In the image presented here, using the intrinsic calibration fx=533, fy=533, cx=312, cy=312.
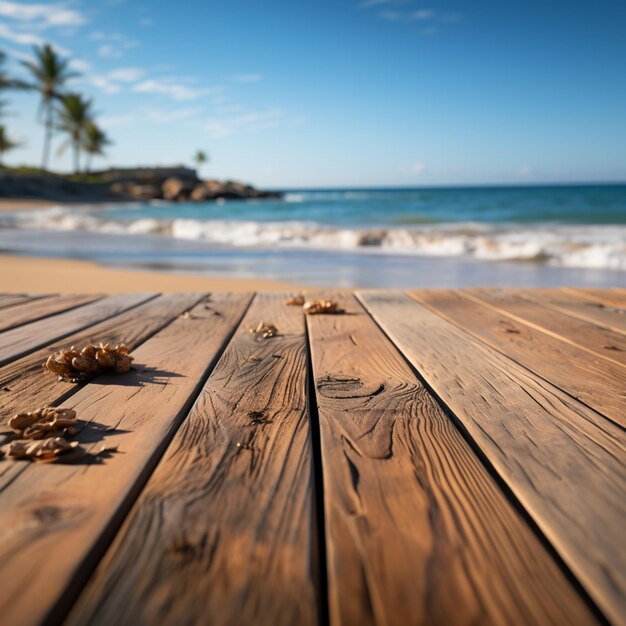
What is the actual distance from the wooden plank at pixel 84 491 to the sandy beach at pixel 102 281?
3.70 m

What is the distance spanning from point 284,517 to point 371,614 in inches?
7.5

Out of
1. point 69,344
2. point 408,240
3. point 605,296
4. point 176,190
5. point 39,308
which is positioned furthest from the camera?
point 176,190

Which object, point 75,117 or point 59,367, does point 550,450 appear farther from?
point 75,117

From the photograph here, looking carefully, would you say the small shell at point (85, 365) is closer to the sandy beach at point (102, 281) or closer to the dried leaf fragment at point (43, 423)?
the dried leaf fragment at point (43, 423)

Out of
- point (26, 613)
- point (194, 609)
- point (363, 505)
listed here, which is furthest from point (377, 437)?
point (26, 613)

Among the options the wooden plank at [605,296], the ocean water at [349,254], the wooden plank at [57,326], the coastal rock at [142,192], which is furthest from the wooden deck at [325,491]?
the coastal rock at [142,192]

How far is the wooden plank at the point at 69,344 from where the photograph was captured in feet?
3.82

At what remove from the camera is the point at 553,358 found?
1.50 m

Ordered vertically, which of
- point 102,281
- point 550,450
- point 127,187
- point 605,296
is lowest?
point 127,187

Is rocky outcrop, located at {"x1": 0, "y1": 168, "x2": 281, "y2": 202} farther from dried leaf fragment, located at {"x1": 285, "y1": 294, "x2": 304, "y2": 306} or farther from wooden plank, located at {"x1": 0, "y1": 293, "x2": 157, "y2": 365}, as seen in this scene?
dried leaf fragment, located at {"x1": 285, "y1": 294, "x2": 304, "y2": 306}

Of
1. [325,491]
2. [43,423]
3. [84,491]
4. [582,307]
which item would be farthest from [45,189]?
[325,491]

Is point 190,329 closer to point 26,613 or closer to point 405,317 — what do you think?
point 405,317

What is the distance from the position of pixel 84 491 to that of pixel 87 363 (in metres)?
0.58

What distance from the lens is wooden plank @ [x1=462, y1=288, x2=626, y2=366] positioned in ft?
5.27
